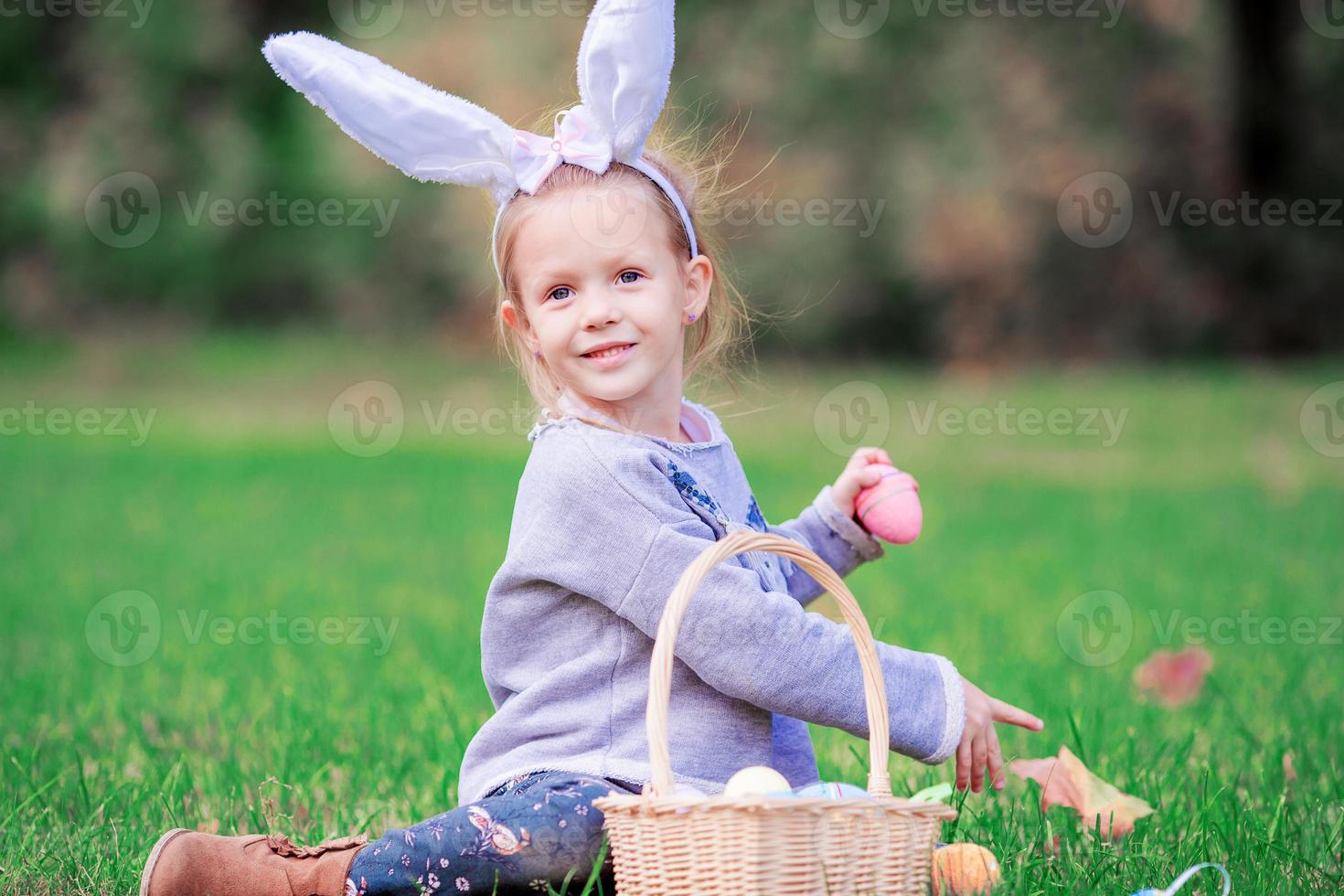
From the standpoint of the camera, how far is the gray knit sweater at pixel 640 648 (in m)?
2.06

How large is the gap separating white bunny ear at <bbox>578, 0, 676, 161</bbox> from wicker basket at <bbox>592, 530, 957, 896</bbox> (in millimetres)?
761

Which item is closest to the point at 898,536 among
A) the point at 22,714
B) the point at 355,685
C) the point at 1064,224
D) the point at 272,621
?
the point at 355,685

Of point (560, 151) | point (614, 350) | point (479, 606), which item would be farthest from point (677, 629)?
point (479, 606)

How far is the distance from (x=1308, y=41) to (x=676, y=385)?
43.5 feet

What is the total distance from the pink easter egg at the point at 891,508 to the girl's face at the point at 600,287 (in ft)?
1.53

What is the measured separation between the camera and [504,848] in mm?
2014

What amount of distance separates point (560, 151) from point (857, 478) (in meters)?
→ 0.77

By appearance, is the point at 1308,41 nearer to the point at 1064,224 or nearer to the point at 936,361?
the point at 1064,224

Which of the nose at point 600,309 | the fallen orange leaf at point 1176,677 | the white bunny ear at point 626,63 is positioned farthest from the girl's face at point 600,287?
the fallen orange leaf at point 1176,677

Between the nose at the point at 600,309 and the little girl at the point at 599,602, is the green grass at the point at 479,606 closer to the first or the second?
the little girl at the point at 599,602

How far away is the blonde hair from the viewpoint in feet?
7.64

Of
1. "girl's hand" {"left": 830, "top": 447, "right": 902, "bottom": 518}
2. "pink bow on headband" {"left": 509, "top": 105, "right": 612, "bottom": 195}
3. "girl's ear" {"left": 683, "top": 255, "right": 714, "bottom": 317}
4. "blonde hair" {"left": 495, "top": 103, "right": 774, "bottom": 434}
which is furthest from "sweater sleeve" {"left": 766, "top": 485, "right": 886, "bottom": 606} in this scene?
"pink bow on headband" {"left": 509, "top": 105, "right": 612, "bottom": 195}

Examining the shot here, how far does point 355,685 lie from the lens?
12.2 ft

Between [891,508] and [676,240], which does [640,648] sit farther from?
[676,240]
